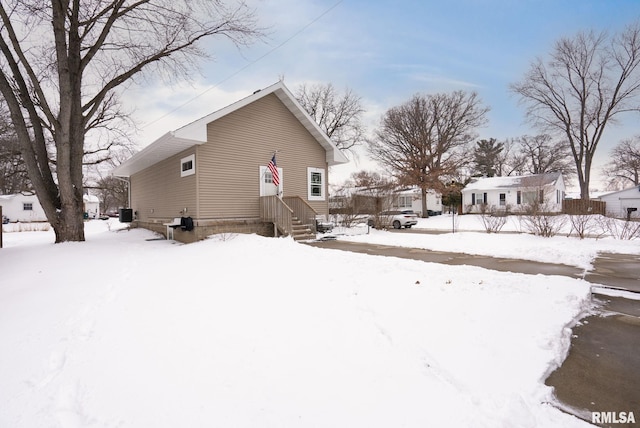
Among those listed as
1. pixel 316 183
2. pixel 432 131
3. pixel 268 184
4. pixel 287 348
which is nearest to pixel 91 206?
pixel 268 184

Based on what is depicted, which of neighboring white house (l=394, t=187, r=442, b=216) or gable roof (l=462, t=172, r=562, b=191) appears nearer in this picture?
gable roof (l=462, t=172, r=562, b=191)

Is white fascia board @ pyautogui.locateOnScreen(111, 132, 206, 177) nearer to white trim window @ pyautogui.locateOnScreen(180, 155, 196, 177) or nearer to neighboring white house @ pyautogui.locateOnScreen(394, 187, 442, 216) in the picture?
white trim window @ pyautogui.locateOnScreen(180, 155, 196, 177)

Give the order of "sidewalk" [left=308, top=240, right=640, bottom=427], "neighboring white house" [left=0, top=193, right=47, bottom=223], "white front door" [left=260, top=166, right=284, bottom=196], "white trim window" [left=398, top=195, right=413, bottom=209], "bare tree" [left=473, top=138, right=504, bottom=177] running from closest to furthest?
"sidewalk" [left=308, top=240, right=640, bottom=427] < "white front door" [left=260, top=166, right=284, bottom=196] < "white trim window" [left=398, top=195, right=413, bottom=209] < "neighboring white house" [left=0, top=193, right=47, bottom=223] < "bare tree" [left=473, top=138, right=504, bottom=177]

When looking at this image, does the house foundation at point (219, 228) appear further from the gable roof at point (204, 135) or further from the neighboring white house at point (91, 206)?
the neighboring white house at point (91, 206)

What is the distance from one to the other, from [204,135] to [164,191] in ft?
15.5

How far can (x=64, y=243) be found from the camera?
10.1 metres

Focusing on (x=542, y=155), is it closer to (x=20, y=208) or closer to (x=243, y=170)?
(x=243, y=170)

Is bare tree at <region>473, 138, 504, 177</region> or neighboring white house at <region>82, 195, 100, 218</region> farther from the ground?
bare tree at <region>473, 138, 504, 177</region>

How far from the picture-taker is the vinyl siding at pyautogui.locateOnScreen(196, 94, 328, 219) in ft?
36.6

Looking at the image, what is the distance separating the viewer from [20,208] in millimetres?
40094

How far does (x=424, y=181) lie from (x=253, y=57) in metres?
20.5

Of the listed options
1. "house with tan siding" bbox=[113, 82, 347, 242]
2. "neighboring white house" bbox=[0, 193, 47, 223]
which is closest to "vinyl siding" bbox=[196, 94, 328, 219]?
"house with tan siding" bbox=[113, 82, 347, 242]

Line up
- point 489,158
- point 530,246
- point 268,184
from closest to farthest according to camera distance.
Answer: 1. point 530,246
2. point 268,184
3. point 489,158

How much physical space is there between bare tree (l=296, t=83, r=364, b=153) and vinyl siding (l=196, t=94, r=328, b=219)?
51.1 feet
